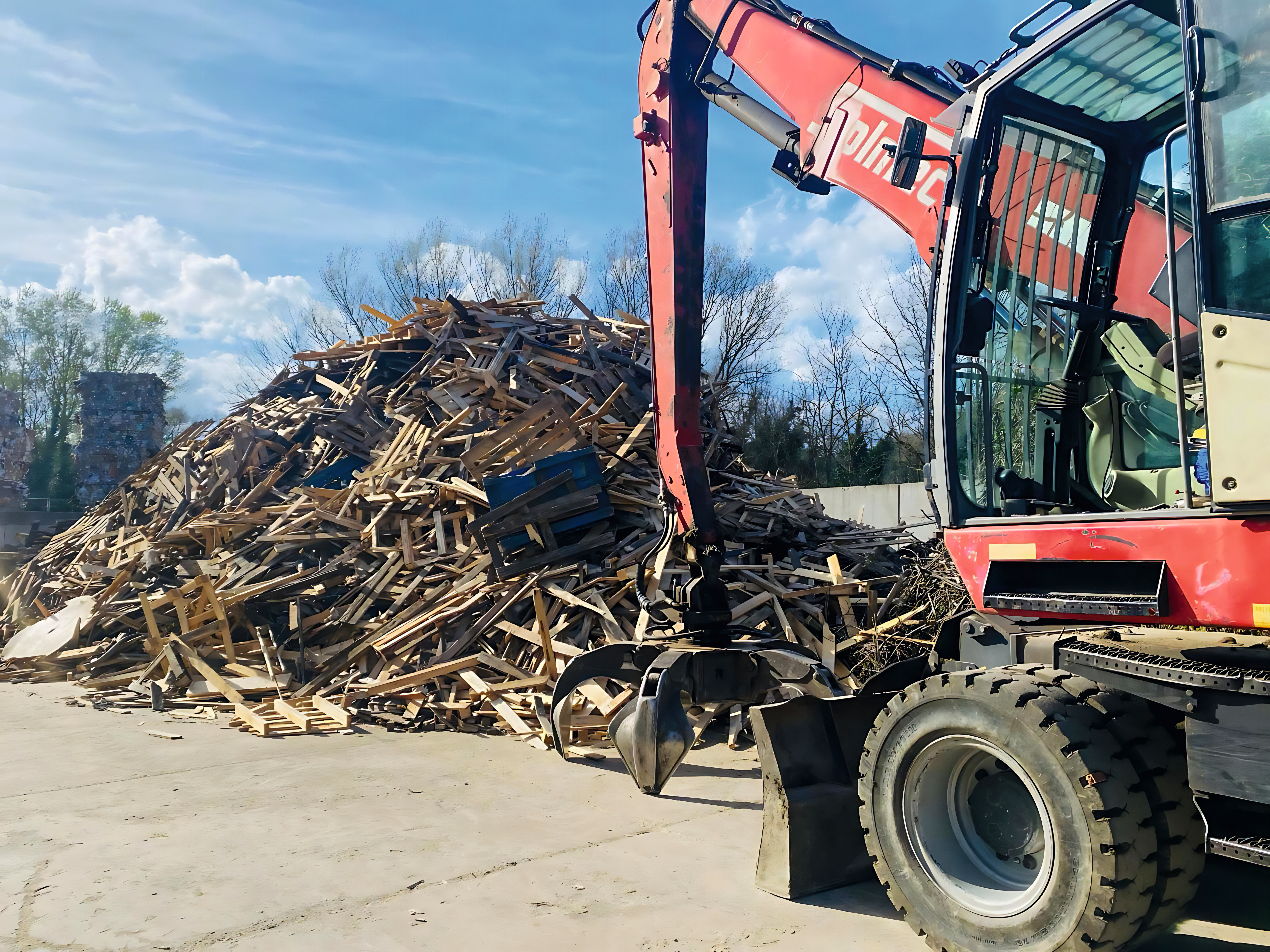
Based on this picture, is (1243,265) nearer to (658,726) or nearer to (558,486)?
(658,726)

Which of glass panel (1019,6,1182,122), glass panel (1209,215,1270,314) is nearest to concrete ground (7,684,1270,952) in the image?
glass panel (1209,215,1270,314)

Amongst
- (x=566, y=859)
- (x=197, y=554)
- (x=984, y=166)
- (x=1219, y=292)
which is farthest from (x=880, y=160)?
(x=197, y=554)

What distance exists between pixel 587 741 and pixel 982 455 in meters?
4.55

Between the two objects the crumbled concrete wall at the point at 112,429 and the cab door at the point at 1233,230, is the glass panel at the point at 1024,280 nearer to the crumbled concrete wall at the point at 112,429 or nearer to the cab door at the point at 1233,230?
the cab door at the point at 1233,230

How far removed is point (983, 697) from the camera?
3.25 m

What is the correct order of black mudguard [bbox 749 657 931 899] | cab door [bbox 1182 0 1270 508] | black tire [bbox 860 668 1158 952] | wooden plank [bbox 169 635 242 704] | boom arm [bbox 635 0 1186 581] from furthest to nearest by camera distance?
wooden plank [bbox 169 635 242 704], boom arm [bbox 635 0 1186 581], black mudguard [bbox 749 657 931 899], black tire [bbox 860 668 1158 952], cab door [bbox 1182 0 1270 508]

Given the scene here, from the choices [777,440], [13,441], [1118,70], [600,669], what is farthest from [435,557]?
[13,441]

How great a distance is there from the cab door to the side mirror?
1.06 metres

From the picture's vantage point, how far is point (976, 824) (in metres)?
3.54

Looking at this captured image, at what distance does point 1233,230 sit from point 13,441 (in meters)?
56.4

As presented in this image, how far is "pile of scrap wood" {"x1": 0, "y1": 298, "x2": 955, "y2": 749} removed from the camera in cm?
848

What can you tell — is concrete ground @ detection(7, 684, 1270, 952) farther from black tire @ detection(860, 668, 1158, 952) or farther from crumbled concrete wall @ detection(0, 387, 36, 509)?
crumbled concrete wall @ detection(0, 387, 36, 509)

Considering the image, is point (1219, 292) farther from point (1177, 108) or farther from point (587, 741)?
point (587, 741)

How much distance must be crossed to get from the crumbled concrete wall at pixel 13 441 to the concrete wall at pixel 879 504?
40.4 m
